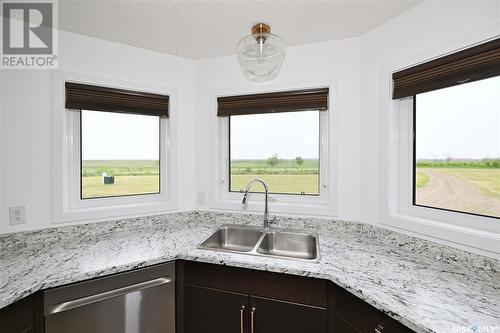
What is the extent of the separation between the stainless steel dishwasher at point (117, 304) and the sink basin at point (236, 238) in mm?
503

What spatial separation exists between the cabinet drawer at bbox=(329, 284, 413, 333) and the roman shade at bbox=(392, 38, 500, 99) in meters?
1.22

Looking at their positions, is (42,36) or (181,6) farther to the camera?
(42,36)

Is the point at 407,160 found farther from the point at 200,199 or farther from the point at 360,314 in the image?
the point at 200,199

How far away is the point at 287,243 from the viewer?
5.81 ft

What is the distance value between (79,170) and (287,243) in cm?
177

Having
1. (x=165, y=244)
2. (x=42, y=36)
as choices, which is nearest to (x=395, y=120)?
(x=165, y=244)

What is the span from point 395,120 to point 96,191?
238 centimetres

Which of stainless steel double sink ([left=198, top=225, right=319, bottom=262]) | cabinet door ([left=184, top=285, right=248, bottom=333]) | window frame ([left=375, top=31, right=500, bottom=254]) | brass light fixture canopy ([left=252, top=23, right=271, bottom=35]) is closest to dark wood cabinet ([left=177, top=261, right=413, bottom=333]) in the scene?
cabinet door ([left=184, top=285, right=248, bottom=333])

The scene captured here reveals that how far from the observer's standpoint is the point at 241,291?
52.0 inches

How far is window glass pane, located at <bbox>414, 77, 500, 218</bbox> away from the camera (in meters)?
1.18

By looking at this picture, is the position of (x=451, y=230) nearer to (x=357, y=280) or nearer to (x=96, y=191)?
(x=357, y=280)

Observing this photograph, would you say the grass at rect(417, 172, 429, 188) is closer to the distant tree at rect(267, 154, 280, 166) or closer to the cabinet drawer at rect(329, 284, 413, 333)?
the cabinet drawer at rect(329, 284, 413, 333)

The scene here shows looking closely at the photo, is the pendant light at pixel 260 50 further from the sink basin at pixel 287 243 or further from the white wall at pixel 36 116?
the sink basin at pixel 287 243

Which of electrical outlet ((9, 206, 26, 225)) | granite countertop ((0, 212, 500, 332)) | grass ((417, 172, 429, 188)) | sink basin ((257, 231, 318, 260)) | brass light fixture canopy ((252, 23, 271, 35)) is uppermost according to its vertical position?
brass light fixture canopy ((252, 23, 271, 35))
